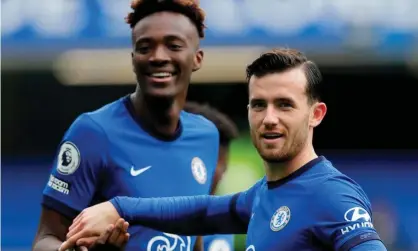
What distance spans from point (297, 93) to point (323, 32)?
8.71 metres

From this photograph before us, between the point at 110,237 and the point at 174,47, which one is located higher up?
the point at 174,47

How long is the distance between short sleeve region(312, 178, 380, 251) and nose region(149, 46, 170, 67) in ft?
3.99

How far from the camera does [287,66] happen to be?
4.06m

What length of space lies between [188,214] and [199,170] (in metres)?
0.68

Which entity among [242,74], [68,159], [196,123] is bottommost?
[68,159]

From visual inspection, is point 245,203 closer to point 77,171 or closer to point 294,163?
point 294,163

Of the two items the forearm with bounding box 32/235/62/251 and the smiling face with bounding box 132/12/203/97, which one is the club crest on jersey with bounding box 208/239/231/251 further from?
the forearm with bounding box 32/235/62/251

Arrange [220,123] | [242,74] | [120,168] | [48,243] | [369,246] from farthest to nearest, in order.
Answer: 1. [242,74]
2. [220,123]
3. [120,168]
4. [48,243]
5. [369,246]

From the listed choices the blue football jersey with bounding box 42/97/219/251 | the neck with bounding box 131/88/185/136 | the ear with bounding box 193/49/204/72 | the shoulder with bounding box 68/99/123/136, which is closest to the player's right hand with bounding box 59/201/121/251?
the blue football jersey with bounding box 42/97/219/251

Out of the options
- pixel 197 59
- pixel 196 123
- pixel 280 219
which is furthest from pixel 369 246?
pixel 196 123

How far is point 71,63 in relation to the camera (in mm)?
12852

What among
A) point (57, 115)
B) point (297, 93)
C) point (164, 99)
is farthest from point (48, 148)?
point (297, 93)

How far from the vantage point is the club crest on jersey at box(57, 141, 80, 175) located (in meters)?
4.62

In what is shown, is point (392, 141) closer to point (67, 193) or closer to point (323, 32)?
point (323, 32)
